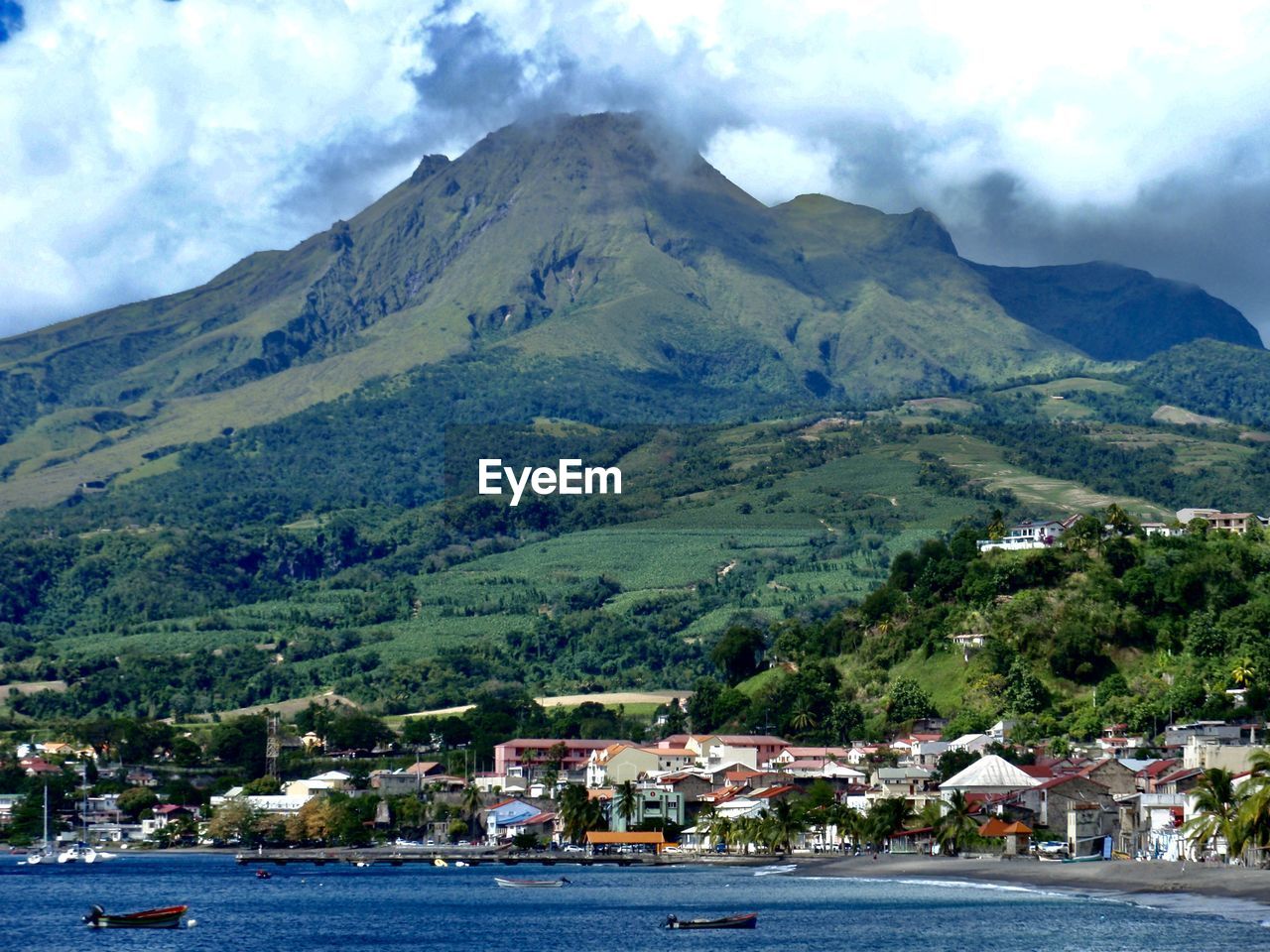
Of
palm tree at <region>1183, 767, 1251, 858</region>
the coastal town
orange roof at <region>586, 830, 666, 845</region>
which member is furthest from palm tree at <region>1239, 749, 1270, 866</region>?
orange roof at <region>586, 830, 666, 845</region>

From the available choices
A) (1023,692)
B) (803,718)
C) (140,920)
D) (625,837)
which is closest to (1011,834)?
(1023,692)

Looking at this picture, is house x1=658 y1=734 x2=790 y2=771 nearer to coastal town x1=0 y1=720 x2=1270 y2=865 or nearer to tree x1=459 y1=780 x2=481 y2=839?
coastal town x1=0 y1=720 x2=1270 y2=865

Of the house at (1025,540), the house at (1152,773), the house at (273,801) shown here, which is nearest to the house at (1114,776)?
the house at (1152,773)

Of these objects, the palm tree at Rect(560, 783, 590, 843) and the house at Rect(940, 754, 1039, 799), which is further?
the palm tree at Rect(560, 783, 590, 843)

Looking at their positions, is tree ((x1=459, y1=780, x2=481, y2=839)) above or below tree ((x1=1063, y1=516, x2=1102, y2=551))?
below

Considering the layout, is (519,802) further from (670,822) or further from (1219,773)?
(1219,773)

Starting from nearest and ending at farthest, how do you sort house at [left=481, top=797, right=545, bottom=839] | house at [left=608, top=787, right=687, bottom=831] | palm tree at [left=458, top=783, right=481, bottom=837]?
house at [left=608, top=787, right=687, bottom=831] < house at [left=481, top=797, right=545, bottom=839] < palm tree at [left=458, top=783, right=481, bottom=837]

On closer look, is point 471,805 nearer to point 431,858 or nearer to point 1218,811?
point 431,858
